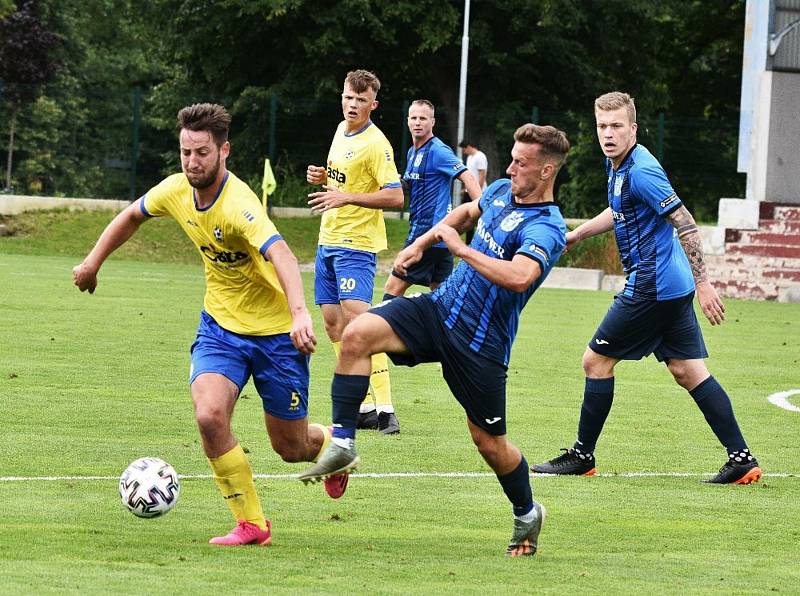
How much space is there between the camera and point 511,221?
680 cm

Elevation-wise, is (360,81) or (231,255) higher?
(360,81)

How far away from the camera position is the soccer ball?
6730 mm

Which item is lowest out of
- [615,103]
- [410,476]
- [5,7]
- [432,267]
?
[410,476]

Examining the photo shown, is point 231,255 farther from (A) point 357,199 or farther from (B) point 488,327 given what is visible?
(A) point 357,199

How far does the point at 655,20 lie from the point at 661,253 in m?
39.0

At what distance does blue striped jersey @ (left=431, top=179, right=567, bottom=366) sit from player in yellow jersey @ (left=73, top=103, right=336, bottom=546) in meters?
0.74

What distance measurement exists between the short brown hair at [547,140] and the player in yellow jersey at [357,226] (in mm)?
3675

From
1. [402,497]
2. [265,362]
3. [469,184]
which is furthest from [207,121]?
[469,184]

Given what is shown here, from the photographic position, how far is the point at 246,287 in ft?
23.2

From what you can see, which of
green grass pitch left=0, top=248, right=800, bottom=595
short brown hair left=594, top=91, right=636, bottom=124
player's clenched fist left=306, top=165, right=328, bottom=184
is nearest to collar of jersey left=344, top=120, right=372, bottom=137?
player's clenched fist left=306, top=165, right=328, bottom=184

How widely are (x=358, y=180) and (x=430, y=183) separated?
107 cm

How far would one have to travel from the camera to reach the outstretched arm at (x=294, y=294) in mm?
6309

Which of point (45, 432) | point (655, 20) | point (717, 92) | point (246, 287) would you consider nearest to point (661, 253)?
point (246, 287)

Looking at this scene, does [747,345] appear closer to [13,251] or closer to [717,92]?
[13,251]
